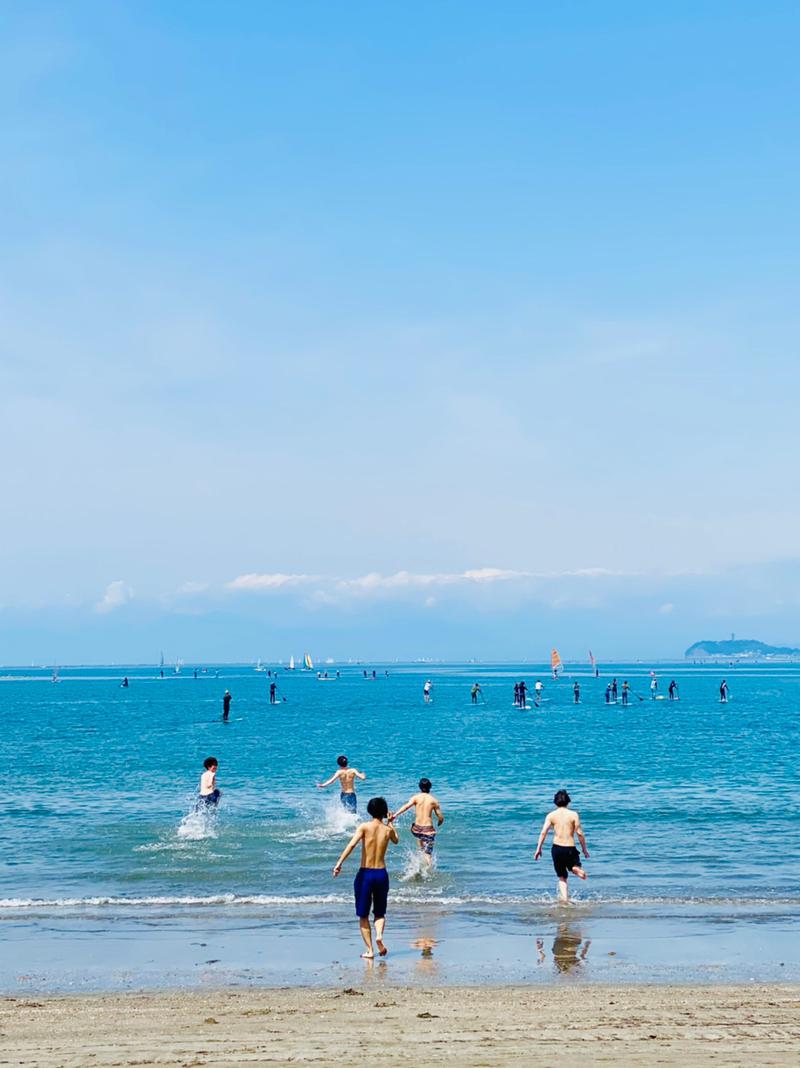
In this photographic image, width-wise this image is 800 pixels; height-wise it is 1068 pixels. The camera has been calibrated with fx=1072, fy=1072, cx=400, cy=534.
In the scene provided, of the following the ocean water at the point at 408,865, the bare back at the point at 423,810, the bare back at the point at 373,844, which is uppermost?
the bare back at the point at 373,844

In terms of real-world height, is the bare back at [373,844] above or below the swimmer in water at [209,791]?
above

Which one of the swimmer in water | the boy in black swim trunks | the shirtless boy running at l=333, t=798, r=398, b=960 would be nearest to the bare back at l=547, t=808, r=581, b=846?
the boy in black swim trunks

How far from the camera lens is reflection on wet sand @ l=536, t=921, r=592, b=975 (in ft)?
42.1

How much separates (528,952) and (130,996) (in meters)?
4.95

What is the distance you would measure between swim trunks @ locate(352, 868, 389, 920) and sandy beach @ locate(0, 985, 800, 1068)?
1.25 m

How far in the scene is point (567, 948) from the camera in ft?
45.0

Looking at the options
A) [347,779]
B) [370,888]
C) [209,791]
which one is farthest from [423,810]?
[209,791]

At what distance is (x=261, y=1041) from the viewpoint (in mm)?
9375

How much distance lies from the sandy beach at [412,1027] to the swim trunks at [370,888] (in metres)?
1.25

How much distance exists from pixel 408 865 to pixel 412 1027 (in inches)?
402

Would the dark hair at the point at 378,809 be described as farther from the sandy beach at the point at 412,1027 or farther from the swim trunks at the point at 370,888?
the sandy beach at the point at 412,1027

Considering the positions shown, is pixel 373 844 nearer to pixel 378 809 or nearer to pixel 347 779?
pixel 378 809

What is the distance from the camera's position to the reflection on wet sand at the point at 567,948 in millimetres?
12828

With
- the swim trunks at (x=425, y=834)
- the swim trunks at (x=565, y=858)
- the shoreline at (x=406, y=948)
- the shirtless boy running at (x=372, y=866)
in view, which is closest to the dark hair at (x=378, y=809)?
the shirtless boy running at (x=372, y=866)
